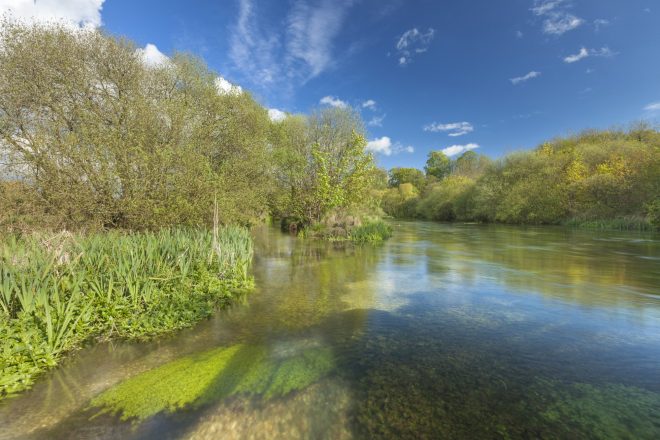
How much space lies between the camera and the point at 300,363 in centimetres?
395

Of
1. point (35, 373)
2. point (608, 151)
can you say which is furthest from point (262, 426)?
point (608, 151)

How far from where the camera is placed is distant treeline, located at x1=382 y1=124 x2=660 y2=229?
2645cm

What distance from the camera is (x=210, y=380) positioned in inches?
140

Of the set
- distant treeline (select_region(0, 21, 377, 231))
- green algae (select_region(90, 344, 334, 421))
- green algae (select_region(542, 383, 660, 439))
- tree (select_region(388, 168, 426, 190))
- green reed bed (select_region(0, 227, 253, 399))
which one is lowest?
green algae (select_region(542, 383, 660, 439))

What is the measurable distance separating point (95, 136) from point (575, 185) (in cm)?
3916

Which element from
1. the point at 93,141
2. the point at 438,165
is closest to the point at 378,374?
the point at 93,141

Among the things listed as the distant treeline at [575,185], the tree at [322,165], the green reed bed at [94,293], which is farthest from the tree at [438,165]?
the green reed bed at [94,293]

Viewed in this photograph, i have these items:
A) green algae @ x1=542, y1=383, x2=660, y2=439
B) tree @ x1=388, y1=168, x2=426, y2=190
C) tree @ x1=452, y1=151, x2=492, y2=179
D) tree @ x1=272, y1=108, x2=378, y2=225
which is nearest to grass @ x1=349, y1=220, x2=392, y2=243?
tree @ x1=272, y1=108, x2=378, y2=225

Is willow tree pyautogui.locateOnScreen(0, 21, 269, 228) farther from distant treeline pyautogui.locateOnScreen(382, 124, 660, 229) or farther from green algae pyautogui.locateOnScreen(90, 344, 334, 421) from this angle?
distant treeline pyautogui.locateOnScreen(382, 124, 660, 229)

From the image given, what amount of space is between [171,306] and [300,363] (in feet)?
9.23

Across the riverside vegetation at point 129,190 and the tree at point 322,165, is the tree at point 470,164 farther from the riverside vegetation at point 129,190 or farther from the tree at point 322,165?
the tree at point 322,165

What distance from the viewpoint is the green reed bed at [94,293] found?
3.73m

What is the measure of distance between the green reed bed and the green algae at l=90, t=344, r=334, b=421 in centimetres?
118

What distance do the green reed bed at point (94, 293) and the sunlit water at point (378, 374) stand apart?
33cm
